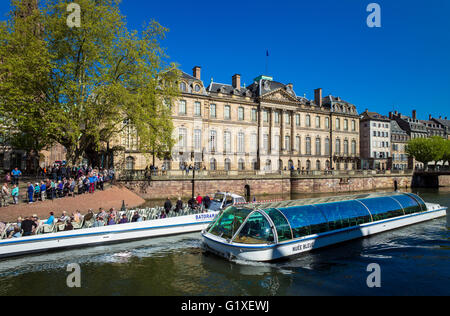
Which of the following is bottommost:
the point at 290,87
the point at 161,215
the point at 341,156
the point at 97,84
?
the point at 161,215

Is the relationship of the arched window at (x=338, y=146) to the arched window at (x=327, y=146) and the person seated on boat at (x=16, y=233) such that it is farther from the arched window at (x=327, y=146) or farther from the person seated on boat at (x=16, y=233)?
the person seated on boat at (x=16, y=233)

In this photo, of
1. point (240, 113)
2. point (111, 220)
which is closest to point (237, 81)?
point (240, 113)

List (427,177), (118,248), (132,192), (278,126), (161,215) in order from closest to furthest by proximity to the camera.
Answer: (118,248) → (161,215) → (132,192) → (278,126) → (427,177)

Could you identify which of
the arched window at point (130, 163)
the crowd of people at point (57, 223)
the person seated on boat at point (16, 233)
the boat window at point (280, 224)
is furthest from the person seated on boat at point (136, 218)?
the arched window at point (130, 163)

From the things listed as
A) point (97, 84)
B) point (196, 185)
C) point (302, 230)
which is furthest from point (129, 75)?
point (302, 230)

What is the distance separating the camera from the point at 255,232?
1215cm

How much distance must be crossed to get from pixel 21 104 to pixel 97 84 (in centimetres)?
569

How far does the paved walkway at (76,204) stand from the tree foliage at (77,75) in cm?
425

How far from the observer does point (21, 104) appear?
21.7m

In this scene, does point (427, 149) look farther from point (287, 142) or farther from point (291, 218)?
point (291, 218)

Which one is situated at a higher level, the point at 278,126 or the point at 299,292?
the point at 278,126

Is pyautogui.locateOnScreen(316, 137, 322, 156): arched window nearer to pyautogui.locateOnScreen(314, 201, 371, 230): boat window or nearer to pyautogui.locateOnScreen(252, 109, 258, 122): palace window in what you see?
pyautogui.locateOnScreen(252, 109, 258, 122): palace window

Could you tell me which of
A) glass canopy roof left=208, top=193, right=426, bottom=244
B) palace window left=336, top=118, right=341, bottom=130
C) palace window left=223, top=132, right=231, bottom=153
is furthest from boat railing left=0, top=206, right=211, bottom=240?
palace window left=336, top=118, right=341, bottom=130
